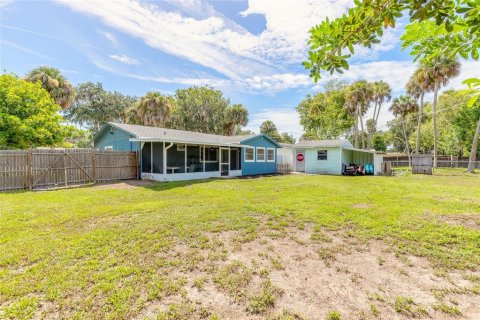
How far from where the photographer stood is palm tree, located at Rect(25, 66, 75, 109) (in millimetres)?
17484

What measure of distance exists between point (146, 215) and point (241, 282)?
11.6ft

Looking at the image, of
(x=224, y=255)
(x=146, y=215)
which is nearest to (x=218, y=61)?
(x=146, y=215)

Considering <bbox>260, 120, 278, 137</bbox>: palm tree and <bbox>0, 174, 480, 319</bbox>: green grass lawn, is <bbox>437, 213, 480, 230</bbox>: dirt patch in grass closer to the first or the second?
<bbox>0, 174, 480, 319</bbox>: green grass lawn

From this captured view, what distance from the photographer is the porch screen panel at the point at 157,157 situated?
42.4 feet

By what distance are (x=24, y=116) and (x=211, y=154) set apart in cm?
1038

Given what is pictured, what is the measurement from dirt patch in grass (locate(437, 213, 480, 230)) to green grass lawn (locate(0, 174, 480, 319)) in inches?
3.5

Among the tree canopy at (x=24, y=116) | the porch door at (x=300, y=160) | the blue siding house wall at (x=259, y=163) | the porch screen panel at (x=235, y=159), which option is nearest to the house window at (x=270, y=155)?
the blue siding house wall at (x=259, y=163)

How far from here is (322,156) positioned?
20.9 m

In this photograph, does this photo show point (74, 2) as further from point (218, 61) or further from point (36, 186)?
point (218, 61)

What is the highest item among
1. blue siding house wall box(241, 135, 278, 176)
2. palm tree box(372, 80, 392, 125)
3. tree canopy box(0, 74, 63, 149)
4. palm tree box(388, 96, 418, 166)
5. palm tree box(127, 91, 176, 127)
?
palm tree box(372, 80, 392, 125)

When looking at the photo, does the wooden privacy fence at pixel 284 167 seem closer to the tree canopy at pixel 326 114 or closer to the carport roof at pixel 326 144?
the carport roof at pixel 326 144

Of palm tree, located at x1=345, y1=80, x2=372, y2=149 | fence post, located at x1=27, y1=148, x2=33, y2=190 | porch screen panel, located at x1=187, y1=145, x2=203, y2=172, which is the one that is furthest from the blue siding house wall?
palm tree, located at x1=345, y1=80, x2=372, y2=149

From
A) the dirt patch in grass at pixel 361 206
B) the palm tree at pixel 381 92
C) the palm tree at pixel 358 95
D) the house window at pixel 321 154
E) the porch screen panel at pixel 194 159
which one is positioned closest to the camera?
the dirt patch in grass at pixel 361 206

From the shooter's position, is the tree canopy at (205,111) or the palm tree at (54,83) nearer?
the palm tree at (54,83)
